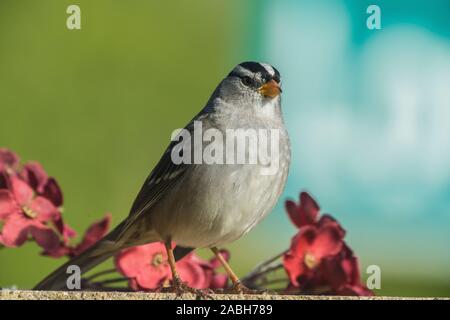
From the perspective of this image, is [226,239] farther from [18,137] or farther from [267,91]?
[18,137]

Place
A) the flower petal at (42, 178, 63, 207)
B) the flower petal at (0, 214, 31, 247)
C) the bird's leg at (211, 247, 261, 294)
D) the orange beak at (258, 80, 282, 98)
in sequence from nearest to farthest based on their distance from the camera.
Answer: the flower petal at (0, 214, 31, 247) < the flower petal at (42, 178, 63, 207) < the bird's leg at (211, 247, 261, 294) < the orange beak at (258, 80, 282, 98)

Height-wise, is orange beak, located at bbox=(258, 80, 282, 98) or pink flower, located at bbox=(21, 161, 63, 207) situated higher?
orange beak, located at bbox=(258, 80, 282, 98)

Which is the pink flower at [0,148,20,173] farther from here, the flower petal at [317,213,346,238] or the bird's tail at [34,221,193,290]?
the flower petal at [317,213,346,238]

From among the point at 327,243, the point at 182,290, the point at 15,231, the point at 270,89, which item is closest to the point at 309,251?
the point at 327,243

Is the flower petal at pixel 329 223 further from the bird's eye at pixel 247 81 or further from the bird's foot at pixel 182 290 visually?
the bird's eye at pixel 247 81

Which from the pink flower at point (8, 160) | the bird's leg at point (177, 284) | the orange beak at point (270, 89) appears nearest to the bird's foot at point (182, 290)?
the bird's leg at point (177, 284)

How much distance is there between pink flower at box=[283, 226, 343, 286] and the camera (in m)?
1.78

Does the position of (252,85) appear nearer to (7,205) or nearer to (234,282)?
(234,282)

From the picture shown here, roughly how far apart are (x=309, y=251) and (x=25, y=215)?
2.22 ft

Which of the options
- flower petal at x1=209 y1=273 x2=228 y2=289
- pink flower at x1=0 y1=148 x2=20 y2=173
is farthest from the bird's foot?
pink flower at x1=0 y1=148 x2=20 y2=173

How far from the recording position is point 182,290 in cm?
189

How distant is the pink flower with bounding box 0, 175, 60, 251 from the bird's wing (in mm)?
408

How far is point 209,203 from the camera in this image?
2098mm
